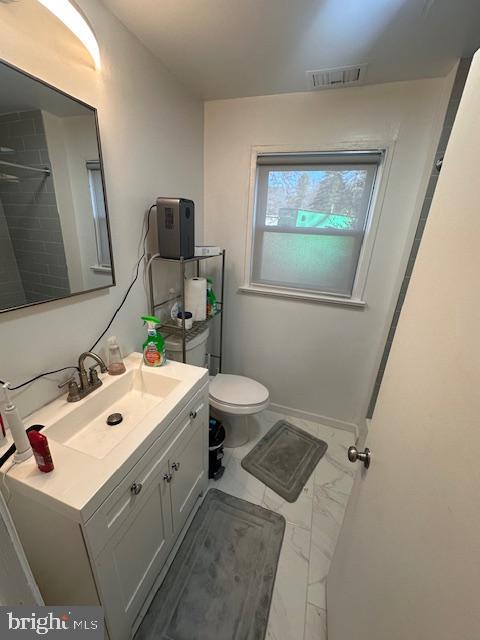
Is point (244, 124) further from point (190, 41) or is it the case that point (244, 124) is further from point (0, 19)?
point (0, 19)

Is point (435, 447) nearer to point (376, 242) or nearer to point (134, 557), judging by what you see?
point (134, 557)

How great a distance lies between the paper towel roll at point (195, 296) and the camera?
5.27 feet

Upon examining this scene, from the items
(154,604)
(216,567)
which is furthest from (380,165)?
(154,604)

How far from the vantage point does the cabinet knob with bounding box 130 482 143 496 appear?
835 mm

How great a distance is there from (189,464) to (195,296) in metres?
0.92

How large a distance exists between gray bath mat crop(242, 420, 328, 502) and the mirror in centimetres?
148

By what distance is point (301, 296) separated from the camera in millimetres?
1853

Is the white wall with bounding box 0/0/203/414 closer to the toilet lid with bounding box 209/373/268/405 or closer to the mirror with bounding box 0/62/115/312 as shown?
the mirror with bounding box 0/62/115/312

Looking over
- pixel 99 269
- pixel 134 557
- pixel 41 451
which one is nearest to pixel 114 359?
pixel 99 269

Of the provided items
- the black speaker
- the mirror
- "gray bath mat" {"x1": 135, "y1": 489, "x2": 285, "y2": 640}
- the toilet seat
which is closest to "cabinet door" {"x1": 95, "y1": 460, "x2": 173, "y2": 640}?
"gray bath mat" {"x1": 135, "y1": 489, "x2": 285, "y2": 640}

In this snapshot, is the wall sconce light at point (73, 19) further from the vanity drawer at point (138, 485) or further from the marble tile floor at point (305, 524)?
the marble tile floor at point (305, 524)

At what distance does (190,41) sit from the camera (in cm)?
114

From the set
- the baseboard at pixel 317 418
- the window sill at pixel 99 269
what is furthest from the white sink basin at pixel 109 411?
the baseboard at pixel 317 418

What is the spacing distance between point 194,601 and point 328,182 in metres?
2.26
